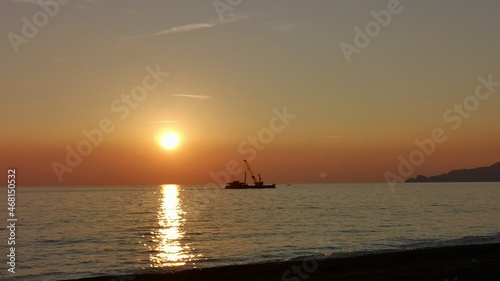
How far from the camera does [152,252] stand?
49.8 m

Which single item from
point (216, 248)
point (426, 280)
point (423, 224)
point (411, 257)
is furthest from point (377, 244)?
point (426, 280)

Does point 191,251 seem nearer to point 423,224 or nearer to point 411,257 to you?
point 411,257

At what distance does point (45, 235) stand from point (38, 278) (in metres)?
33.4

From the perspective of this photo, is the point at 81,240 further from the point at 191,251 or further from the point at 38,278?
the point at 38,278

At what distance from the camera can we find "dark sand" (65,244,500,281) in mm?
25311

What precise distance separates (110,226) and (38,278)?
47498mm

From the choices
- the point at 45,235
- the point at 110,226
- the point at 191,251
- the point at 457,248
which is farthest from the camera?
the point at 110,226

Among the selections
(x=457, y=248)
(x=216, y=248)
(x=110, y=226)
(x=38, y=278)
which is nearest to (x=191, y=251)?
(x=216, y=248)

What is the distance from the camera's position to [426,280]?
77.9 feet

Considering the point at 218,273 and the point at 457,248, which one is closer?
the point at 218,273

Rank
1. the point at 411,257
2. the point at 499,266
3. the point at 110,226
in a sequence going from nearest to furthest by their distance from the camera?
the point at 499,266
the point at 411,257
the point at 110,226

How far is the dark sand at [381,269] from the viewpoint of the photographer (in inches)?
996

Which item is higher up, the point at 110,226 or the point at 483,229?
the point at 110,226

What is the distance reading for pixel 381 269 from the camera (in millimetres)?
29594
